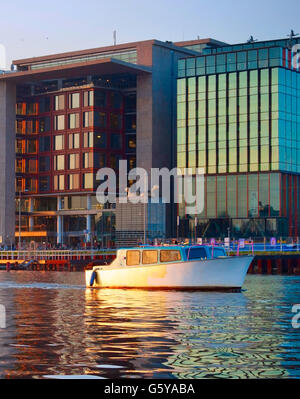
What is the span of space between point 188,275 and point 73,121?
104 m

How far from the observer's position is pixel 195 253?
57.9 metres

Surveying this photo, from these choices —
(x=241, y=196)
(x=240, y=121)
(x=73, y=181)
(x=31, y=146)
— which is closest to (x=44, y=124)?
(x=31, y=146)

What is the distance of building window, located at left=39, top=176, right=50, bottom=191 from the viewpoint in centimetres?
16312

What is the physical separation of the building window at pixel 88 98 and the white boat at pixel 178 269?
98.0m

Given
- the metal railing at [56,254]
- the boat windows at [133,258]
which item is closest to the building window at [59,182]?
the metal railing at [56,254]

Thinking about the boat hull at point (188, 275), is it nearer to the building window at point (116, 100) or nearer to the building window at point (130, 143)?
the building window at point (116, 100)

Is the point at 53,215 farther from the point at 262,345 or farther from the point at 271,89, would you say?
the point at 262,345

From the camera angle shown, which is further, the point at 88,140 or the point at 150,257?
the point at 88,140

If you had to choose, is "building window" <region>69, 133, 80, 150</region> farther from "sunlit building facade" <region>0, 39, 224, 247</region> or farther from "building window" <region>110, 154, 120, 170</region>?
"building window" <region>110, 154, 120, 170</region>

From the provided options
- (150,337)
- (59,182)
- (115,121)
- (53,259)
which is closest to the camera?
(150,337)

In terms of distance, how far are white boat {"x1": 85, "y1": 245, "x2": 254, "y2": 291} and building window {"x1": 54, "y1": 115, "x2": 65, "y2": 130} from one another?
4040 inches

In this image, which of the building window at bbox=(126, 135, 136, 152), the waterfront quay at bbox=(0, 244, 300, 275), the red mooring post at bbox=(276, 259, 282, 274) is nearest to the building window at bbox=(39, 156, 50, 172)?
the building window at bbox=(126, 135, 136, 152)

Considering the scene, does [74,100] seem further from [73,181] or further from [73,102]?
[73,181]

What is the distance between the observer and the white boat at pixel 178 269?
186 feet
